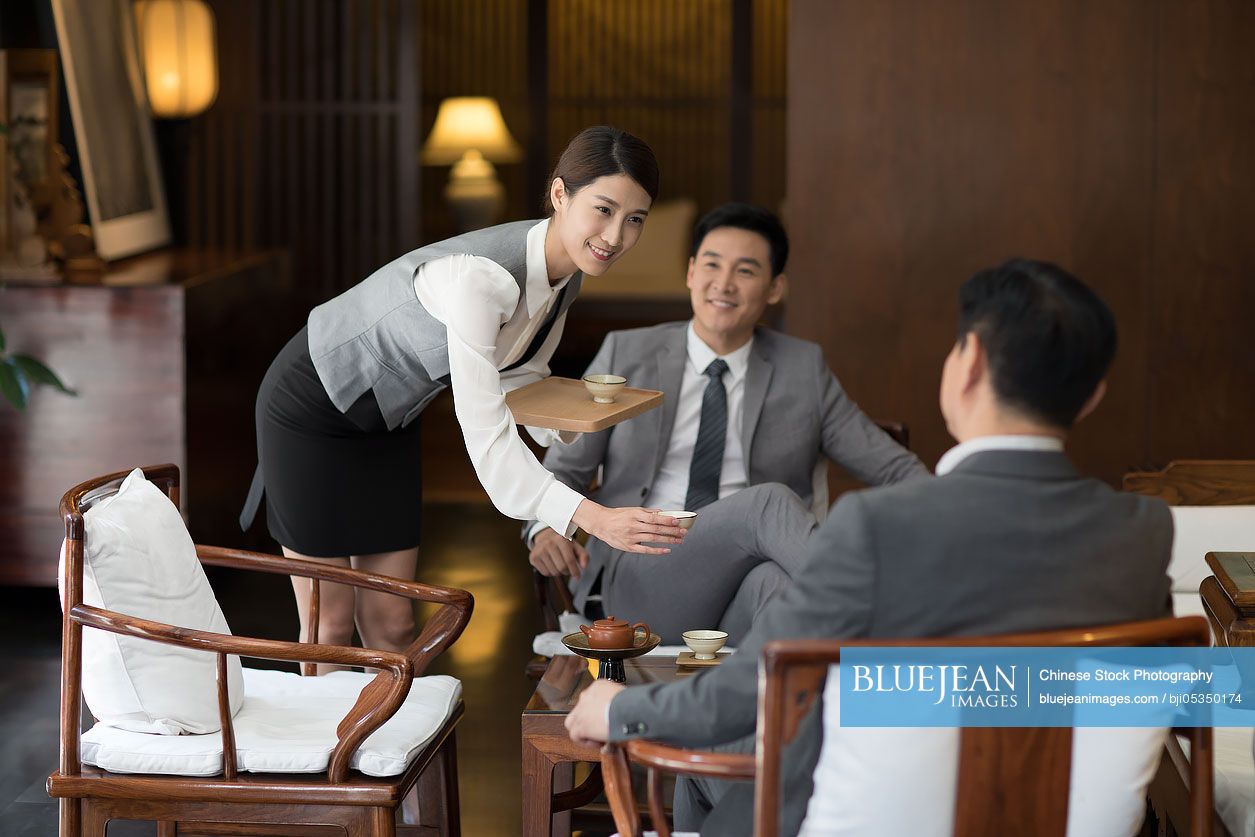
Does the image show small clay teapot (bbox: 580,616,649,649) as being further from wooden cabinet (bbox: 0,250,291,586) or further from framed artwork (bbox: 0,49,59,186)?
framed artwork (bbox: 0,49,59,186)

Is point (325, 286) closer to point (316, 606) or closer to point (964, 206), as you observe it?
point (964, 206)

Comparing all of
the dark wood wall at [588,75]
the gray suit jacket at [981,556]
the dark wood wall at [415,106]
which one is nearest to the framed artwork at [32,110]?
the dark wood wall at [415,106]

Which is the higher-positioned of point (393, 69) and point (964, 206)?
point (393, 69)

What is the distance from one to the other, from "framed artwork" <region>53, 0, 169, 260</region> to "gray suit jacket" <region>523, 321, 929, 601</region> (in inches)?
106

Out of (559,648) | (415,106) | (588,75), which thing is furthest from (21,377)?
(588,75)

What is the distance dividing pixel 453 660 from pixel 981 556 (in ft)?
9.02

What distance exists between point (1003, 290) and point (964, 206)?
3207 millimetres

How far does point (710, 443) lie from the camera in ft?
10.3

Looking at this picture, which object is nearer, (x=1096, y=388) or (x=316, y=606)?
(x=1096, y=388)

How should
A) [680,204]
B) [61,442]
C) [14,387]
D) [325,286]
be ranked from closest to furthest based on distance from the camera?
[14,387], [61,442], [325,286], [680,204]

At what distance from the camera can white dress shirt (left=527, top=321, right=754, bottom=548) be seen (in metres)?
3.15

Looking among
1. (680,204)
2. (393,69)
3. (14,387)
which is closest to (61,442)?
(14,387)

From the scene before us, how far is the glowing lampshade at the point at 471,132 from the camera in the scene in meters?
8.84

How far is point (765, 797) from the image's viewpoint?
1.54m
